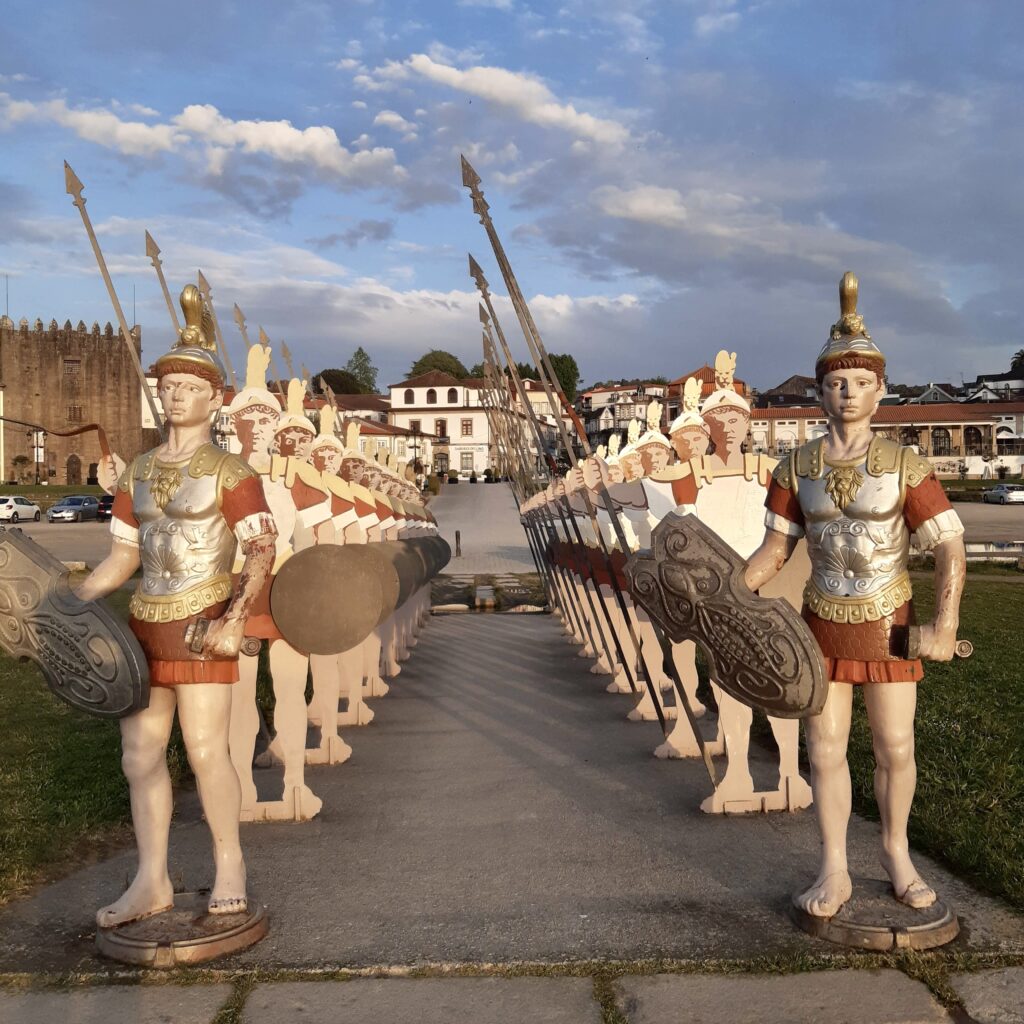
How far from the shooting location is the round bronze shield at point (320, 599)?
523cm

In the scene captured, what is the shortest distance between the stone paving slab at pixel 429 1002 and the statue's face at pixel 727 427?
354 centimetres

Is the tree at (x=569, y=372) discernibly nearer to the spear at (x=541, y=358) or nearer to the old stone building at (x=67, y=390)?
the old stone building at (x=67, y=390)

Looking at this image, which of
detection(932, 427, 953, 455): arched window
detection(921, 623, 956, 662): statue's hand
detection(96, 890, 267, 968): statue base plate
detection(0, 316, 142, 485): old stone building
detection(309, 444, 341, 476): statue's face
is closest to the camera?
detection(96, 890, 267, 968): statue base plate

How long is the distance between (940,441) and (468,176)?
7268cm

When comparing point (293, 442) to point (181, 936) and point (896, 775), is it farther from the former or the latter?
point (896, 775)

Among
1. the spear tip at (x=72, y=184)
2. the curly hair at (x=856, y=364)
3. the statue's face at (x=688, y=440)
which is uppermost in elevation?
the spear tip at (x=72, y=184)

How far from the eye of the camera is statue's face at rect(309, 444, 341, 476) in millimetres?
8648

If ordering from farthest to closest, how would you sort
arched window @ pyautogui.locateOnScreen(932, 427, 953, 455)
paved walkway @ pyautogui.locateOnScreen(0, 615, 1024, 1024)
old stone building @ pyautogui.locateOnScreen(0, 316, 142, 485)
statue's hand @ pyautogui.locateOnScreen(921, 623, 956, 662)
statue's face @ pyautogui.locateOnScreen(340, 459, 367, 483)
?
arched window @ pyautogui.locateOnScreen(932, 427, 953, 455)
old stone building @ pyautogui.locateOnScreen(0, 316, 142, 485)
statue's face @ pyautogui.locateOnScreen(340, 459, 367, 483)
statue's hand @ pyautogui.locateOnScreen(921, 623, 956, 662)
paved walkway @ pyautogui.locateOnScreen(0, 615, 1024, 1024)

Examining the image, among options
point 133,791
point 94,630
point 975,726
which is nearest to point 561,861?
point 133,791

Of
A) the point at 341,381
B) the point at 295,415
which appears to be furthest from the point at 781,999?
the point at 341,381

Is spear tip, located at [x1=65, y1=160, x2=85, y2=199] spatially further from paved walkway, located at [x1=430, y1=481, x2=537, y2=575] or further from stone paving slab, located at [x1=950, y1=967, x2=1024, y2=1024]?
paved walkway, located at [x1=430, y1=481, x2=537, y2=575]

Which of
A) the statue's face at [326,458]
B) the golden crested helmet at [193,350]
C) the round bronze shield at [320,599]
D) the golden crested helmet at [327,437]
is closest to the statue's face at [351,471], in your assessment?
the golden crested helmet at [327,437]

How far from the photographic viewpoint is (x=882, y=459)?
3.97 meters

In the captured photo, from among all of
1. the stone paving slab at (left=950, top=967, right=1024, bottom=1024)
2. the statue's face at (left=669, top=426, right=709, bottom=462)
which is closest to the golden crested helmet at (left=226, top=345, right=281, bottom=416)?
the statue's face at (left=669, top=426, right=709, bottom=462)
